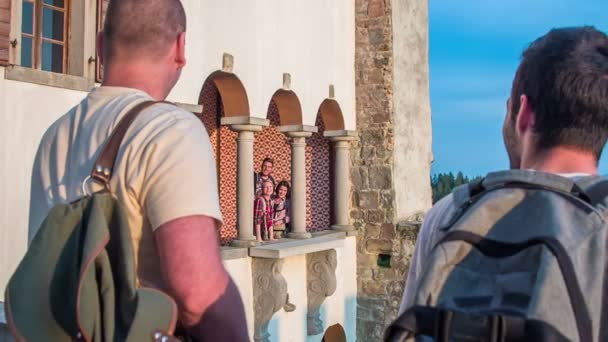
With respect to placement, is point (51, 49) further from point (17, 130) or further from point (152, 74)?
point (152, 74)

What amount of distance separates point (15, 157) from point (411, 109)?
22.5 feet

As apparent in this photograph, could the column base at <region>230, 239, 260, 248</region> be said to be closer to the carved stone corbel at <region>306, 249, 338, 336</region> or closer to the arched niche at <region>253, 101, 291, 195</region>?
the carved stone corbel at <region>306, 249, 338, 336</region>

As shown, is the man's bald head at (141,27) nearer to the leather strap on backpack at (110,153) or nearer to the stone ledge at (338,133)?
the leather strap on backpack at (110,153)

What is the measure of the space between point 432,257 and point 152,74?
67 centimetres

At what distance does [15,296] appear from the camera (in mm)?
1194

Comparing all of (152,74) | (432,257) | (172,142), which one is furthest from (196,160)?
(432,257)

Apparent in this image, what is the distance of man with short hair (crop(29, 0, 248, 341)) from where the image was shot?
4.05 feet

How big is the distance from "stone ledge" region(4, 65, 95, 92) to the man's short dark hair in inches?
171

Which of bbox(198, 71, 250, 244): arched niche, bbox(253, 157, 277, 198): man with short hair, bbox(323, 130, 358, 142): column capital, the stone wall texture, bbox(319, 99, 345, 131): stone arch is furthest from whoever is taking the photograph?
the stone wall texture

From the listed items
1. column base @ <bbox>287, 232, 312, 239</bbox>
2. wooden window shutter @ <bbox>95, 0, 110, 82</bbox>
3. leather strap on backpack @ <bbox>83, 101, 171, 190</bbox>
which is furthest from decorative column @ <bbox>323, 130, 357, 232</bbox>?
leather strap on backpack @ <bbox>83, 101, 171, 190</bbox>

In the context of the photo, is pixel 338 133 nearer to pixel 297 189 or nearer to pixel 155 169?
pixel 297 189

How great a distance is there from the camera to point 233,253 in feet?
23.7

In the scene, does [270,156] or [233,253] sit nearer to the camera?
[233,253]

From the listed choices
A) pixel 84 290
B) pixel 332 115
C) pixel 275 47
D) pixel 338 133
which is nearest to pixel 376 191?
pixel 338 133
